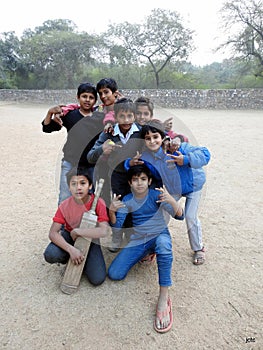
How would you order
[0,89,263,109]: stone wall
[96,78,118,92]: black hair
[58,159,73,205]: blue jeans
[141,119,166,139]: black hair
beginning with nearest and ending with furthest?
1. [141,119,166,139]: black hair
2. [96,78,118,92]: black hair
3. [58,159,73,205]: blue jeans
4. [0,89,263,109]: stone wall

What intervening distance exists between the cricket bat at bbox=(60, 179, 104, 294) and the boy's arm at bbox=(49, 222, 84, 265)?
1.6 inches

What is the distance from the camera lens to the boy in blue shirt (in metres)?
2.14

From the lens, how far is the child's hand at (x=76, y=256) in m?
2.13

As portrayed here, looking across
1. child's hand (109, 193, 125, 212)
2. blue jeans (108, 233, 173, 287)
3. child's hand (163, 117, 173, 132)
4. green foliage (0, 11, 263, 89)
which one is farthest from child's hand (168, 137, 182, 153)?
green foliage (0, 11, 263, 89)

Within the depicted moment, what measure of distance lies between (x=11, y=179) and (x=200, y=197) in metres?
3.07

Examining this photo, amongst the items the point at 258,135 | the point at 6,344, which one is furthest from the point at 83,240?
the point at 258,135

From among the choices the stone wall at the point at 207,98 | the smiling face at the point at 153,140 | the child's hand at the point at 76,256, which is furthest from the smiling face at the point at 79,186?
the stone wall at the point at 207,98

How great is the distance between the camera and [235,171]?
5.00 metres

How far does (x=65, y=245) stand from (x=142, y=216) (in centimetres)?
57

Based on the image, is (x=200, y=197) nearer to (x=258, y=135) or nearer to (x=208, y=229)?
(x=208, y=229)

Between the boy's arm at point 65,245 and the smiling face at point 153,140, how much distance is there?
833 millimetres

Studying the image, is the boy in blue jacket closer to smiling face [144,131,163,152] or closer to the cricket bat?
smiling face [144,131,163,152]

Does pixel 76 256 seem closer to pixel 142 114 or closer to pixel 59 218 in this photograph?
pixel 59 218

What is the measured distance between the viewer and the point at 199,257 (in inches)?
98.4
